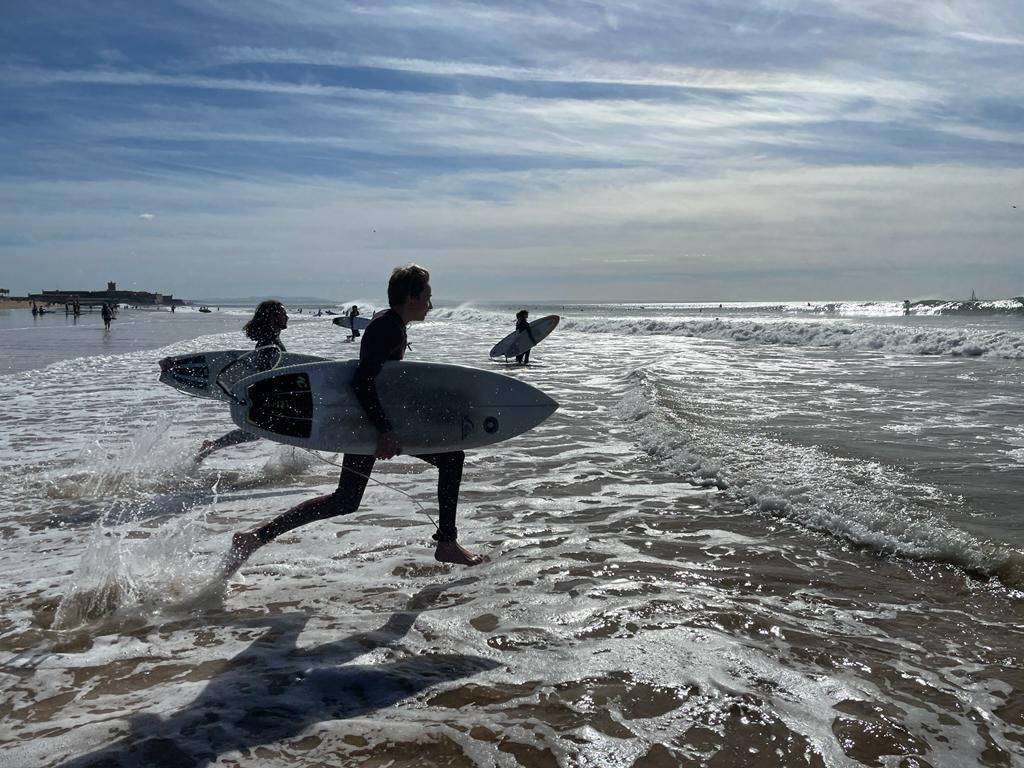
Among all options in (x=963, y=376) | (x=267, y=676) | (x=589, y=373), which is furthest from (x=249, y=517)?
(x=963, y=376)

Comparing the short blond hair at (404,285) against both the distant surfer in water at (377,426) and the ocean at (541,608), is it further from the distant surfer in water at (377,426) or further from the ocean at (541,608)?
the ocean at (541,608)

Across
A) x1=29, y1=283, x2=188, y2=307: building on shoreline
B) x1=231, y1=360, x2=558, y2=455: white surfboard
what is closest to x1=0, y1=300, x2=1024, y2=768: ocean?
x1=231, y1=360, x2=558, y2=455: white surfboard

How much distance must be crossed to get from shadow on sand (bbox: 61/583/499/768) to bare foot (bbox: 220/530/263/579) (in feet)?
1.90

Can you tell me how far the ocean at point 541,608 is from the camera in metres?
2.74

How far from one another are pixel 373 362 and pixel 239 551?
1300 millimetres

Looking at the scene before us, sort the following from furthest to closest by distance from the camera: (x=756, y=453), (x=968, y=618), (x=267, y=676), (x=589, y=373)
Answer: (x=589, y=373) < (x=756, y=453) < (x=968, y=618) < (x=267, y=676)

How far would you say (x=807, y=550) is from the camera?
4.80 m

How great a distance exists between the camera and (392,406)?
4695mm

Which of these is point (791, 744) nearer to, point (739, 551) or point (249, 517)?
point (739, 551)

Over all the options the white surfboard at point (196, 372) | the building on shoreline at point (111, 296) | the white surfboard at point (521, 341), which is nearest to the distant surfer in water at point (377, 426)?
the white surfboard at point (196, 372)

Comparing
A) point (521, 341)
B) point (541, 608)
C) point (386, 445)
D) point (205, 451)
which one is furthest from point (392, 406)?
point (521, 341)

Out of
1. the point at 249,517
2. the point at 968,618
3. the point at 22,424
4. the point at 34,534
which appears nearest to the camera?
the point at 968,618

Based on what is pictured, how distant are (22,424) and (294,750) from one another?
9044 millimetres

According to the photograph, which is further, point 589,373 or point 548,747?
point 589,373
